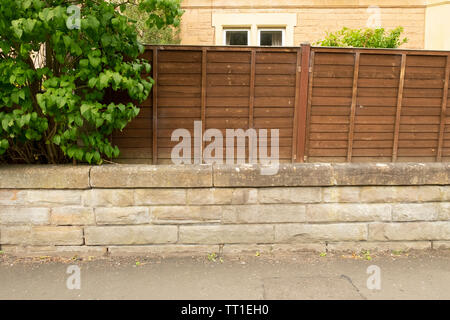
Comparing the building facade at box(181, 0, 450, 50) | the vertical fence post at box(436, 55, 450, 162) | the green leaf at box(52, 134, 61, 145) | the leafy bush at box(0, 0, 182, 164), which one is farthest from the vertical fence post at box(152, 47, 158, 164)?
the building facade at box(181, 0, 450, 50)

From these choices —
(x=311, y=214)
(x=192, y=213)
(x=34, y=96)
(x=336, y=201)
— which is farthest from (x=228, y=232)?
(x=34, y=96)

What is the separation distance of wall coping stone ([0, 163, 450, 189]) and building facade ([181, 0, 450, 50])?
5.69 metres

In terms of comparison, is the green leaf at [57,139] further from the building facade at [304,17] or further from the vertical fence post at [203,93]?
the building facade at [304,17]

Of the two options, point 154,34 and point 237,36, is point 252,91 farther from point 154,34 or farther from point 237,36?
point 237,36

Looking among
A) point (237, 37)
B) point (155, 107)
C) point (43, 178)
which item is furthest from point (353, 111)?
point (237, 37)

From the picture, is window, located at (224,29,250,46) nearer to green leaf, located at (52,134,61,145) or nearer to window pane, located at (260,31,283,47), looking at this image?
window pane, located at (260,31,283,47)

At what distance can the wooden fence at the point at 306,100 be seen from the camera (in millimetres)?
4516

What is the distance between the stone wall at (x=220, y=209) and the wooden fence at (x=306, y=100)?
1.14 ft

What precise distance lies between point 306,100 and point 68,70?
2.68 m

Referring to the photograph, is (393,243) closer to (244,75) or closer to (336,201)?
(336,201)

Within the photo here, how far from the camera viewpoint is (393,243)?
15.0 feet

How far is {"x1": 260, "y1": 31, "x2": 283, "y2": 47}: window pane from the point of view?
9.66m

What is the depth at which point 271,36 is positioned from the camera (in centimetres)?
970

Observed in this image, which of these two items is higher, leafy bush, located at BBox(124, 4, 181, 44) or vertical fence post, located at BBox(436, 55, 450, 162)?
leafy bush, located at BBox(124, 4, 181, 44)
